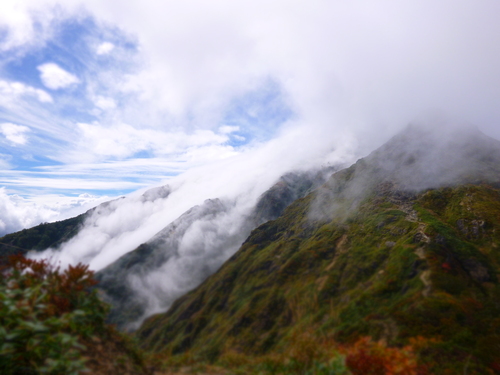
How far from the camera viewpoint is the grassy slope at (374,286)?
66.3 m

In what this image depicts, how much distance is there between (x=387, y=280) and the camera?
94438mm

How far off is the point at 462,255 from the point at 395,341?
58.2m

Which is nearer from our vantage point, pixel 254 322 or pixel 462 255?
pixel 462 255

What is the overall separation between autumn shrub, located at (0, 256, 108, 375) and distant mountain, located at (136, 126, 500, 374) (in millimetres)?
24511

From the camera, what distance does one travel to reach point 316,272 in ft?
426

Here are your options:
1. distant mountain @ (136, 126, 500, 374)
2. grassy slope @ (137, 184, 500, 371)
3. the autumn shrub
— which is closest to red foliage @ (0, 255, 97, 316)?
the autumn shrub

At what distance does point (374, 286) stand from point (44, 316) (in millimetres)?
106914

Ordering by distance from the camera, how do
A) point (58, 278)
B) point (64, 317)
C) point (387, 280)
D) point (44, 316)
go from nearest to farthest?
point (64, 317), point (44, 316), point (58, 278), point (387, 280)

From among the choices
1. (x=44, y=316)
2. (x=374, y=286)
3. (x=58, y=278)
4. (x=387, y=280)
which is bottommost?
(x=387, y=280)

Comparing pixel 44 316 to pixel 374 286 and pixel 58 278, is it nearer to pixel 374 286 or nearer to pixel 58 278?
pixel 58 278

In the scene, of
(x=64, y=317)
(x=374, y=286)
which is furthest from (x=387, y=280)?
(x=64, y=317)

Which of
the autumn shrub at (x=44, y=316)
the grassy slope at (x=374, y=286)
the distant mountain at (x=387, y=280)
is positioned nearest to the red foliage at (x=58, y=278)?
the autumn shrub at (x=44, y=316)

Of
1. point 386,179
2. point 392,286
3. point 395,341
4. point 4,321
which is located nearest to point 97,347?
point 4,321

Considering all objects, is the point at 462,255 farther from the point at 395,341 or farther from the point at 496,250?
the point at 395,341
